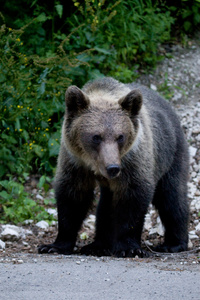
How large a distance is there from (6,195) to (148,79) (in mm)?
4385

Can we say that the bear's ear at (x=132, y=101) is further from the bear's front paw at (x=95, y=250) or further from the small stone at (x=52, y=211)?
the small stone at (x=52, y=211)

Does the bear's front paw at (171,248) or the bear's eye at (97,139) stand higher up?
the bear's eye at (97,139)

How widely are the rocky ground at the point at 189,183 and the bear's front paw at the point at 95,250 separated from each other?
20.0 inches

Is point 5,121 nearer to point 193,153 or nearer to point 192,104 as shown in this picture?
point 193,153

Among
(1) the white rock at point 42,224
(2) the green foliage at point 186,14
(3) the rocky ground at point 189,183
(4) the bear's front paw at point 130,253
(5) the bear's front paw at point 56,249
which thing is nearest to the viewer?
(4) the bear's front paw at point 130,253

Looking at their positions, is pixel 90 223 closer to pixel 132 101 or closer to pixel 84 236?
pixel 84 236

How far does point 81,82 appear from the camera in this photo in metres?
8.98

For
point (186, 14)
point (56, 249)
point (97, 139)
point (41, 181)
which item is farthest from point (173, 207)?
point (186, 14)

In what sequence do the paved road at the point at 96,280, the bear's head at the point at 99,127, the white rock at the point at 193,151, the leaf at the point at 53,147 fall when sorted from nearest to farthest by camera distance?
the paved road at the point at 96,280
the bear's head at the point at 99,127
the leaf at the point at 53,147
the white rock at the point at 193,151

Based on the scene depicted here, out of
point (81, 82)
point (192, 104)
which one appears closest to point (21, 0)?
point (81, 82)

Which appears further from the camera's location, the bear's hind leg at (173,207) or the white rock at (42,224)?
the white rock at (42,224)

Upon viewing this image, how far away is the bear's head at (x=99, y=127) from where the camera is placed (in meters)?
5.36

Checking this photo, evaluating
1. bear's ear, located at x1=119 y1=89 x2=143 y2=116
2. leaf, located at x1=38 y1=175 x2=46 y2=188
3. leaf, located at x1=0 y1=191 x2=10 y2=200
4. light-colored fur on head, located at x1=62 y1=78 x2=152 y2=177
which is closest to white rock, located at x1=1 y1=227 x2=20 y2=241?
leaf, located at x1=0 y1=191 x2=10 y2=200

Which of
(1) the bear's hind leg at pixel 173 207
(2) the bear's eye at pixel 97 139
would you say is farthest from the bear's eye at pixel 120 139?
(1) the bear's hind leg at pixel 173 207
